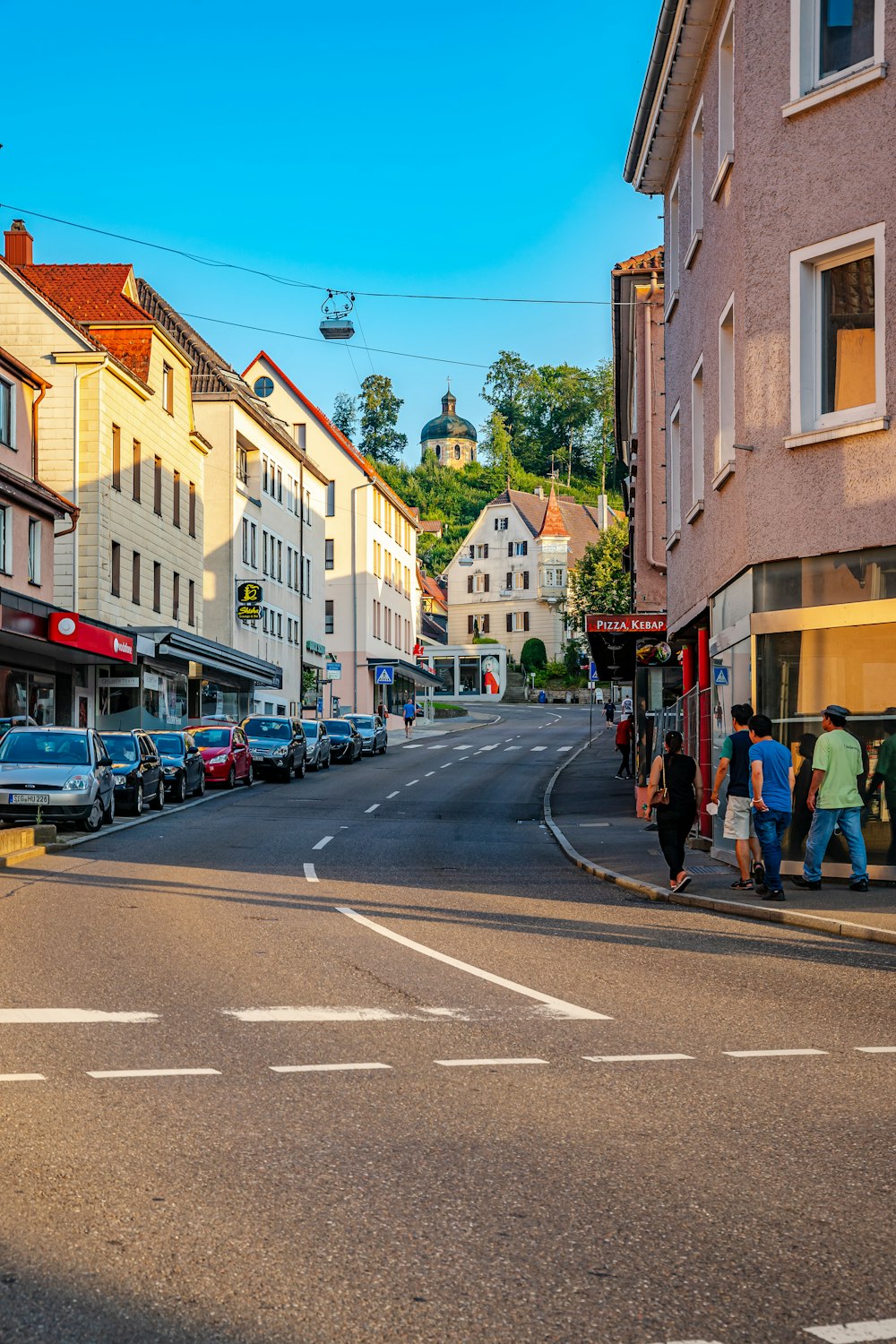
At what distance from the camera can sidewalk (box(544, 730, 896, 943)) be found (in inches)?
532

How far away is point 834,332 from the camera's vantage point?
55.7 feet

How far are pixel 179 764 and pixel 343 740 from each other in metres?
19.6

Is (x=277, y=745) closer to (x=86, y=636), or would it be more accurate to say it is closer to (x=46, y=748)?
(x=86, y=636)

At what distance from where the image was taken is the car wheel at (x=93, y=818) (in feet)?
81.0

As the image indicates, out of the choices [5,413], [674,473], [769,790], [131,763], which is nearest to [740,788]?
[769,790]

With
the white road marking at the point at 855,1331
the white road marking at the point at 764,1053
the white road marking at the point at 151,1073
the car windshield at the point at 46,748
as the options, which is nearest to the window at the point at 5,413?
the car windshield at the point at 46,748

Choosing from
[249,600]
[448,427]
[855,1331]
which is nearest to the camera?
[855,1331]

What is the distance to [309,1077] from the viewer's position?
6816 mm

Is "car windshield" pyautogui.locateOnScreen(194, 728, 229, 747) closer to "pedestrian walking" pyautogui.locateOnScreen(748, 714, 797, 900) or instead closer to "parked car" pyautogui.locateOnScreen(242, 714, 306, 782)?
"parked car" pyautogui.locateOnScreen(242, 714, 306, 782)

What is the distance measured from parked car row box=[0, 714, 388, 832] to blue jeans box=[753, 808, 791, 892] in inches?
493

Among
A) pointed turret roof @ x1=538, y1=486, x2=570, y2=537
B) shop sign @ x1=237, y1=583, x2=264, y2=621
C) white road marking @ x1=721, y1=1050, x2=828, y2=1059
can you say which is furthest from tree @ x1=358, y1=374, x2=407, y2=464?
white road marking @ x1=721, y1=1050, x2=828, y2=1059

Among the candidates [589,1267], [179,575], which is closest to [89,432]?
[179,575]

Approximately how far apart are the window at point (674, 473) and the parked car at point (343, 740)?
27627 millimetres

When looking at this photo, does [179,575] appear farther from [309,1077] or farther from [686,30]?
[309,1077]
